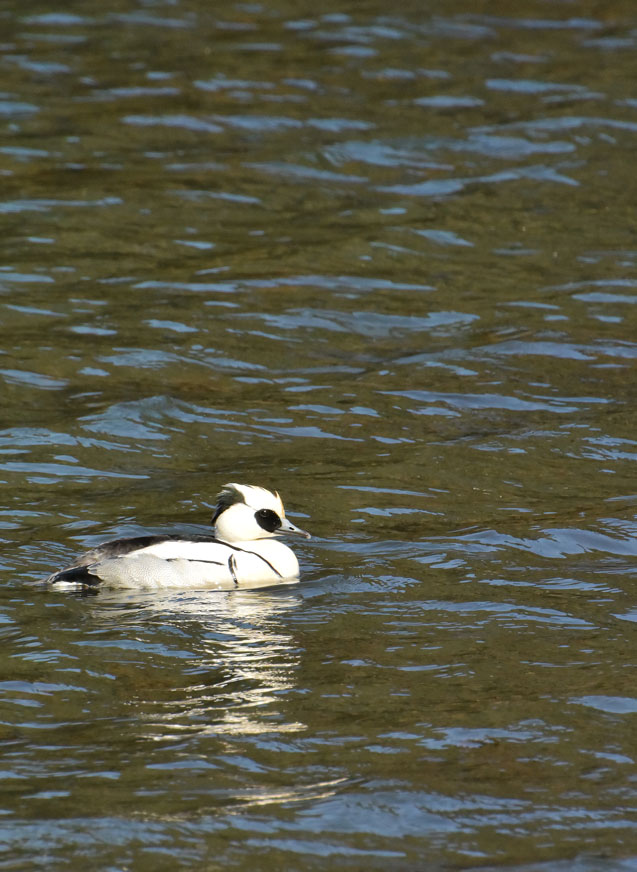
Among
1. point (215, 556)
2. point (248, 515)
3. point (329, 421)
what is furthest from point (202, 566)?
point (329, 421)

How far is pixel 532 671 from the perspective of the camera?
7.25 m

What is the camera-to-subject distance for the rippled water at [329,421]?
604cm

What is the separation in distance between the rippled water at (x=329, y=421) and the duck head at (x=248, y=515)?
1.39ft

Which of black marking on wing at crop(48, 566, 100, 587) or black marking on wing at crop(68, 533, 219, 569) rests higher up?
black marking on wing at crop(68, 533, 219, 569)

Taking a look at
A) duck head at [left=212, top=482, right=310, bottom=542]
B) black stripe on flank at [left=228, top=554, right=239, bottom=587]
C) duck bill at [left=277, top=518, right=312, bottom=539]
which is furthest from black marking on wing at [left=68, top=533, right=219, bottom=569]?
duck bill at [left=277, top=518, right=312, bottom=539]

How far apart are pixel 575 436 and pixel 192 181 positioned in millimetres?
7181

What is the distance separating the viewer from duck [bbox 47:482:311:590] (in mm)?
8328

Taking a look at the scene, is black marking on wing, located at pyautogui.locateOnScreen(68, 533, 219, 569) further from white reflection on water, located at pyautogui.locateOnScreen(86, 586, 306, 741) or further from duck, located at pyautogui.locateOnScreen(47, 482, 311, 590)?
white reflection on water, located at pyautogui.locateOnScreen(86, 586, 306, 741)

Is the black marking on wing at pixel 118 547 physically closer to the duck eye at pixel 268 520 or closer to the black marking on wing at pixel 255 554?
the black marking on wing at pixel 255 554

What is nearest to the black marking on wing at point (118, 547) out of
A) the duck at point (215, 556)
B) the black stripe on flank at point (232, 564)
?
the duck at point (215, 556)

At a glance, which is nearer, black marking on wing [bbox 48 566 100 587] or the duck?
black marking on wing [bbox 48 566 100 587]

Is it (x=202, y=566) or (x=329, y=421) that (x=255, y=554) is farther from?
(x=329, y=421)

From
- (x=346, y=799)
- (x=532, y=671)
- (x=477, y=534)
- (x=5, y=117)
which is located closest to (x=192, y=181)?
(x=5, y=117)

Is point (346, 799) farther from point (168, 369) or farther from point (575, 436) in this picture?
point (168, 369)
